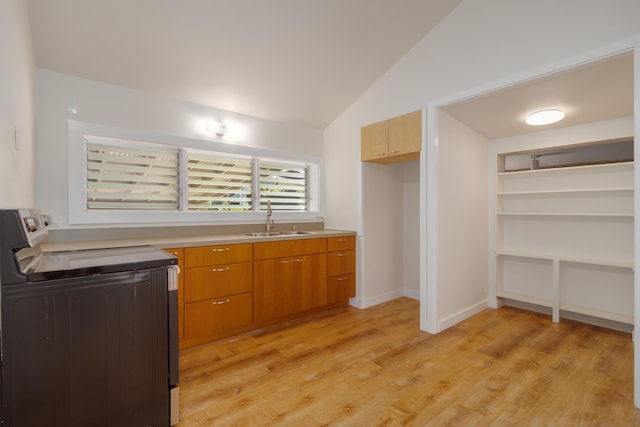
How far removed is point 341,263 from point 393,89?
6.64ft

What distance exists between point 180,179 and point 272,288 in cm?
146

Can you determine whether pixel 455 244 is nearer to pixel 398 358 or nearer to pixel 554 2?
pixel 398 358

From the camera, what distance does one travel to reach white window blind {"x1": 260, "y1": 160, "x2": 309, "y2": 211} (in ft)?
12.5

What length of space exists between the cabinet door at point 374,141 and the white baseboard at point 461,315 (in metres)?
1.82

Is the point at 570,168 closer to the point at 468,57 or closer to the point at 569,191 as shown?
the point at 569,191

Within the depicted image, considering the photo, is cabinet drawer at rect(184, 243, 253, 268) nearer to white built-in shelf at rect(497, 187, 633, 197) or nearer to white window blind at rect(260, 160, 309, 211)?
white window blind at rect(260, 160, 309, 211)

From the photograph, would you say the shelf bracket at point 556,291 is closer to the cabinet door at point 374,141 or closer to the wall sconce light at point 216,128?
the cabinet door at point 374,141

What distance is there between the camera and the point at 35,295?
4.22ft

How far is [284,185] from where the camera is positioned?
13.1 feet

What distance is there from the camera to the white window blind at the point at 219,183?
10.8 feet

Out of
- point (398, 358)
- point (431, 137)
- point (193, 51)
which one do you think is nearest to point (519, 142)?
point (431, 137)

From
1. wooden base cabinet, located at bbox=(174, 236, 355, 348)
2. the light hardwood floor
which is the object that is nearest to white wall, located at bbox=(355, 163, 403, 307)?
wooden base cabinet, located at bbox=(174, 236, 355, 348)

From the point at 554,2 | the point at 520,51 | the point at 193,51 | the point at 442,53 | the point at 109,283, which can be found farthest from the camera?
the point at 442,53

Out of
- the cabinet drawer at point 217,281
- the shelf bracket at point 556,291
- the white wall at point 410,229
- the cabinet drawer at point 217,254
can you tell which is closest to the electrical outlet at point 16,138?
the cabinet drawer at point 217,254
